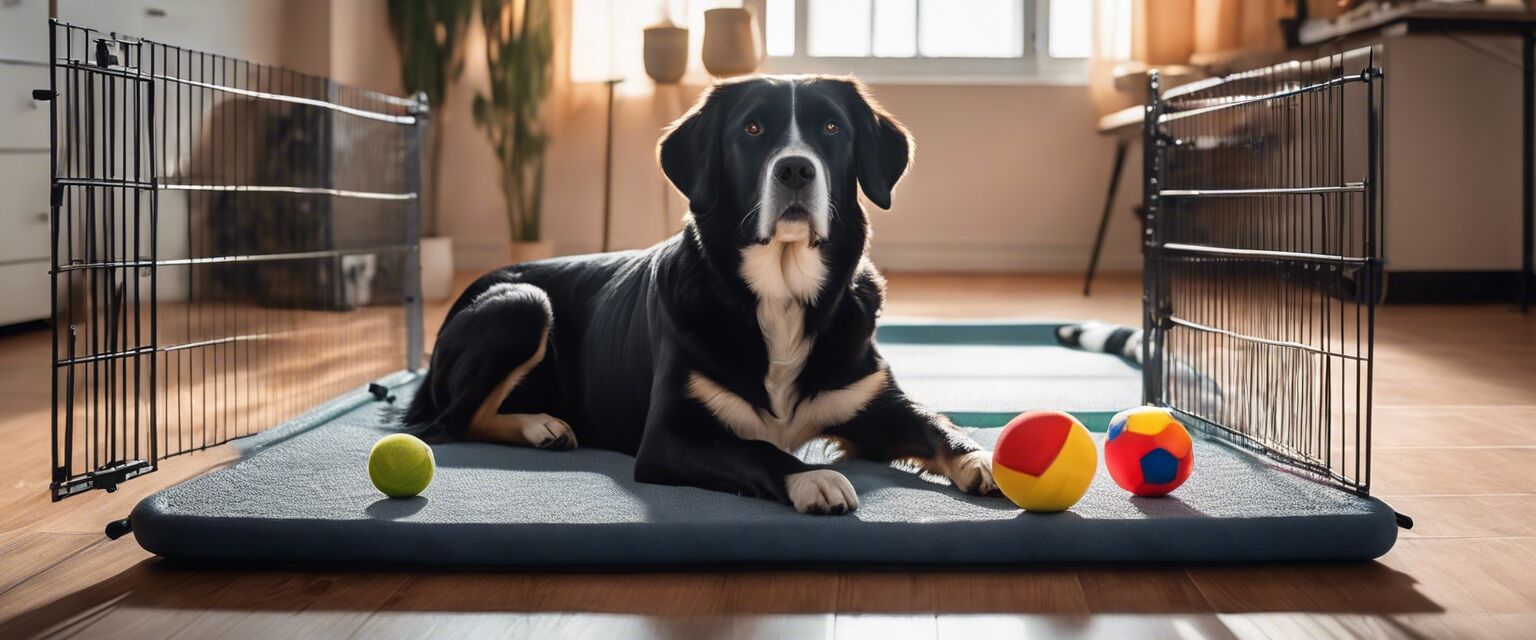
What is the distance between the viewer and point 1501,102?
5.14 meters

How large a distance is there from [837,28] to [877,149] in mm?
4942

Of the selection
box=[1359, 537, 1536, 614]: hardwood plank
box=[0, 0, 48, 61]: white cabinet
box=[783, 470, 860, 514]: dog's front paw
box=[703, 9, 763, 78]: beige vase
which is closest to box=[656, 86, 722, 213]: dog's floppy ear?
box=[783, 470, 860, 514]: dog's front paw

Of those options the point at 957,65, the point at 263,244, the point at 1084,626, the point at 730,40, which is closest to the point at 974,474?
the point at 1084,626

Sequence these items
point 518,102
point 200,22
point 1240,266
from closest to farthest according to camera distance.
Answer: point 1240,266
point 200,22
point 518,102

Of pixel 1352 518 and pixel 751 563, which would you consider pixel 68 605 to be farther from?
pixel 1352 518

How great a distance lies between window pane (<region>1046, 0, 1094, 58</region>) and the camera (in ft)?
22.9

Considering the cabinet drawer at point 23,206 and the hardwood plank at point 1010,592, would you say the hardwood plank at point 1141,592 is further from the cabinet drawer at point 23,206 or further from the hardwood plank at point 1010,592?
the cabinet drawer at point 23,206

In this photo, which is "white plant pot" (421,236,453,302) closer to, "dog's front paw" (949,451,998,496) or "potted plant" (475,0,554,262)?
"potted plant" (475,0,554,262)

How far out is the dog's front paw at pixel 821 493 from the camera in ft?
5.55

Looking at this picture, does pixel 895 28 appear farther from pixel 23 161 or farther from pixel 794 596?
pixel 794 596

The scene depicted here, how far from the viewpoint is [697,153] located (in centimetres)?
219

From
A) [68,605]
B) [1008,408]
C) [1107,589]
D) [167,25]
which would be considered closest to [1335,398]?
[1008,408]

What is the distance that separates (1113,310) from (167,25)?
371 centimetres

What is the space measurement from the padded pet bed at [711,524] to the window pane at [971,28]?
5336mm
